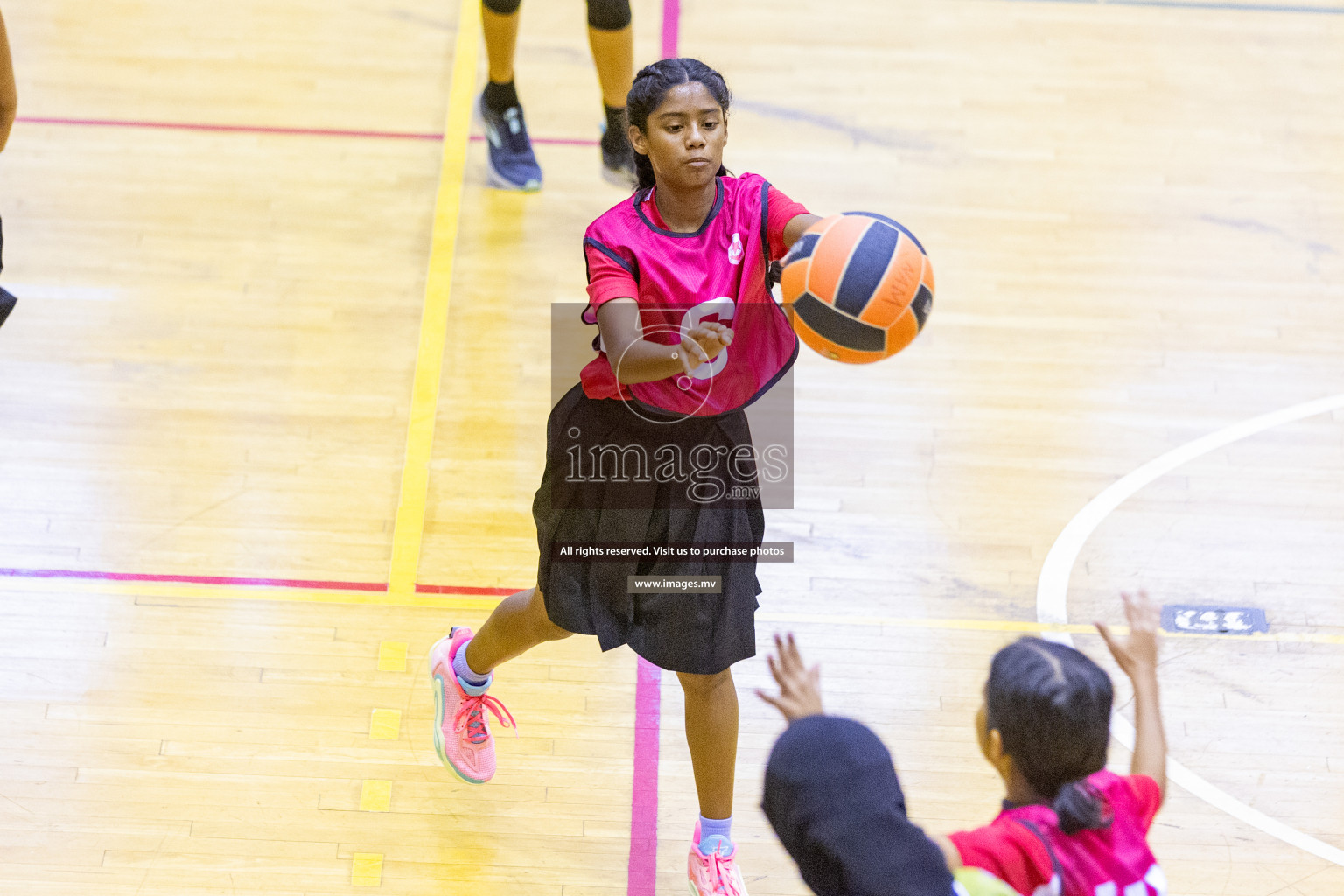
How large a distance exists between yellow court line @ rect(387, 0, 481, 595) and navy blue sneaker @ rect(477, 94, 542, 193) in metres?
0.17

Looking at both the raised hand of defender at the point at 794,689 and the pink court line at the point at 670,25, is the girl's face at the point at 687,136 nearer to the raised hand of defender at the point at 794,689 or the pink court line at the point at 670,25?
the raised hand of defender at the point at 794,689

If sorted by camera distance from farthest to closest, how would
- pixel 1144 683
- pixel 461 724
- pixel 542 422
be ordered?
pixel 542 422
pixel 461 724
pixel 1144 683

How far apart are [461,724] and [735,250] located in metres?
1.31

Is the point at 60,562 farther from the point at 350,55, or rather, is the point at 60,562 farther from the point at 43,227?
the point at 350,55

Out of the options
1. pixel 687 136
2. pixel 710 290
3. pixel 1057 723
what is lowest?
pixel 1057 723

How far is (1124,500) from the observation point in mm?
3832

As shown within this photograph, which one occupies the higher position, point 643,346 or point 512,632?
point 643,346

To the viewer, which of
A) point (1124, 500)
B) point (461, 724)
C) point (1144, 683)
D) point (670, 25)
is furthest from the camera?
point (670, 25)

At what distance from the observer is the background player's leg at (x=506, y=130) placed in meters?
4.78

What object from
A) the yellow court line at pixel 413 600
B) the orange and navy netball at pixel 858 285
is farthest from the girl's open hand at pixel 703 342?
the yellow court line at pixel 413 600

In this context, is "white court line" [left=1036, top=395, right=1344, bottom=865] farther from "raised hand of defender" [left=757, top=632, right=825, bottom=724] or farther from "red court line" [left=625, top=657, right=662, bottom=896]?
"raised hand of defender" [left=757, top=632, right=825, bottom=724]

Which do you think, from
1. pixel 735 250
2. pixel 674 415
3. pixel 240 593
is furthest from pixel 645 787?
pixel 735 250

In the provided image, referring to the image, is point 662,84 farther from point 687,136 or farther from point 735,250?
point 735,250

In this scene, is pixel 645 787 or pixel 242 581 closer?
pixel 645 787
